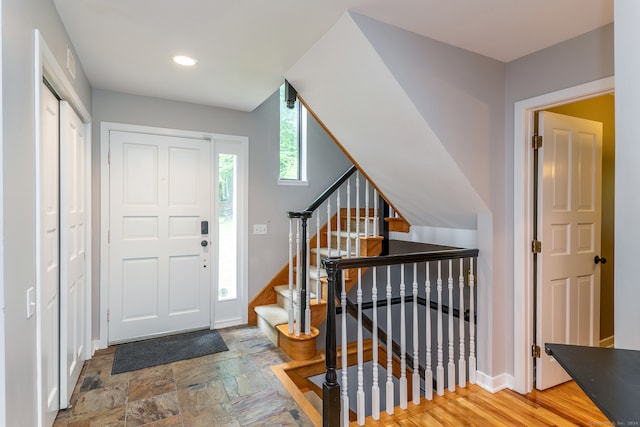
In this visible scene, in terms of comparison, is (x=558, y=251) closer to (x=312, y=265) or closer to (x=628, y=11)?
(x=628, y=11)

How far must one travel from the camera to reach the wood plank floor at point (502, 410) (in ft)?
6.89

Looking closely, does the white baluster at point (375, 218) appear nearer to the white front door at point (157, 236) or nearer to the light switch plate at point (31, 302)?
the white front door at point (157, 236)

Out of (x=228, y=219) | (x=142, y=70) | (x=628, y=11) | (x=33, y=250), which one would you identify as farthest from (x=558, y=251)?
(x=142, y=70)

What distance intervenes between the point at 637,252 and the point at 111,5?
2.59 metres

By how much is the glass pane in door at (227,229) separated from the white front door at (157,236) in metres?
0.13

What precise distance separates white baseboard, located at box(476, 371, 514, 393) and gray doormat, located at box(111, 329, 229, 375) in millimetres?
2115

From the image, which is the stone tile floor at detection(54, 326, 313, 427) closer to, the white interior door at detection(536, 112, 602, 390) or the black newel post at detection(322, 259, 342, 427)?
the black newel post at detection(322, 259, 342, 427)

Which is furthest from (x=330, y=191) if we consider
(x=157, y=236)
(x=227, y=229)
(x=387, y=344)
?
(x=157, y=236)

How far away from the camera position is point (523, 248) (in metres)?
2.44

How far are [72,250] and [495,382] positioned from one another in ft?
10.3

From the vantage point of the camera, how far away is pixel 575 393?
2.42 metres

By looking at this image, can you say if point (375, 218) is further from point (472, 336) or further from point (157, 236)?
point (157, 236)

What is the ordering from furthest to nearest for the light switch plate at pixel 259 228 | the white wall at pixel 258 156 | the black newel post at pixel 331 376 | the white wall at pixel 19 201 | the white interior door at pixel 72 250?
the light switch plate at pixel 259 228, the white wall at pixel 258 156, the white interior door at pixel 72 250, the black newel post at pixel 331 376, the white wall at pixel 19 201

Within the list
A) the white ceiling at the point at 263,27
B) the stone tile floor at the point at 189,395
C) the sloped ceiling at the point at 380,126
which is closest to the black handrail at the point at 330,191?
the sloped ceiling at the point at 380,126
